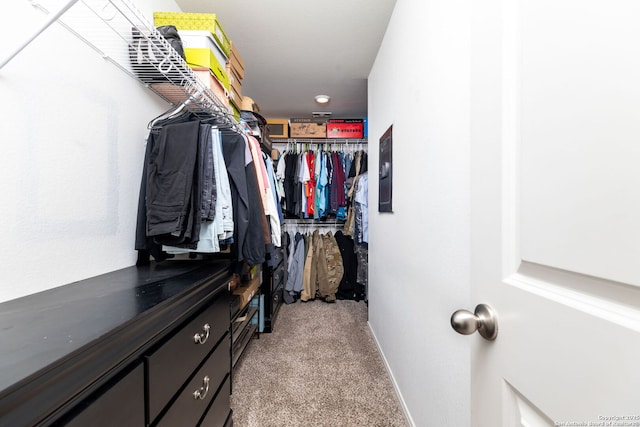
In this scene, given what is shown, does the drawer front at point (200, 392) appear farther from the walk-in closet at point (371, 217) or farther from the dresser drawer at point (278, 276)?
the dresser drawer at point (278, 276)

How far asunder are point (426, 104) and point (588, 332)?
1011mm

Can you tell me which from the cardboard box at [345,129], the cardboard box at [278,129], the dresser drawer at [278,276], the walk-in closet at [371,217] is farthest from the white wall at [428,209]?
the cardboard box at [278,129]

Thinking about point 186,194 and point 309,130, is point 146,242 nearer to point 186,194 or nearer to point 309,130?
point 186,194

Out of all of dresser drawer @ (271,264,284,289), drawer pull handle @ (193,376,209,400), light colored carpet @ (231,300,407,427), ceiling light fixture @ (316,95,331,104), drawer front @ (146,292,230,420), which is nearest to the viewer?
drawer front @ (146,292,230,420)

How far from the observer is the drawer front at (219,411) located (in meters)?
0.92

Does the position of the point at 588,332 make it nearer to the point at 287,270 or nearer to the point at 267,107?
the point at 287,270

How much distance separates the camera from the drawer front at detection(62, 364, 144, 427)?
17.1 inches

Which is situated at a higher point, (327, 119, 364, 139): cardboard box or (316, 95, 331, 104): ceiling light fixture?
(316, 95, 331, 104): ceiling light fixture

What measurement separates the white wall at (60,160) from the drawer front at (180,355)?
1.58ft

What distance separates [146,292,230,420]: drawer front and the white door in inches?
29.3

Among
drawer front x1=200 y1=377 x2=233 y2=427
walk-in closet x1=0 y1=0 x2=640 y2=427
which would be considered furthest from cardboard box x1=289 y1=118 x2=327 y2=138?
drawer front x1=200 y1=377 x2=233 y2=427

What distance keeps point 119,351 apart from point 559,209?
0.82m

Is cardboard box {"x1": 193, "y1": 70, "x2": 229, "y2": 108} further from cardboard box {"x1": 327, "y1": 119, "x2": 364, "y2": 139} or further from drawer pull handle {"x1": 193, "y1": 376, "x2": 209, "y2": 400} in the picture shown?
cardboard box {"x1": 327, "y1": 119, "x2": 364, "y2": 139}

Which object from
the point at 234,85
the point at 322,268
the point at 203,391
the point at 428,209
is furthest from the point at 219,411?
the point at 322,268
